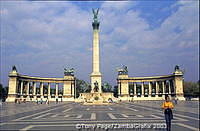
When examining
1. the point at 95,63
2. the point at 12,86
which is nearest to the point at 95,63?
the point at 95,63

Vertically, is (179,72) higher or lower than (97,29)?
lower

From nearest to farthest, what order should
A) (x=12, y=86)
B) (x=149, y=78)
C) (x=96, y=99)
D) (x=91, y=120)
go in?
(x=91, y=120), (x=96, y=99), (x=12, y=86), (x=149, y=78)

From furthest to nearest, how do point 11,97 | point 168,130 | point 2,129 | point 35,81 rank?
point 35,81, point 11,97, point 2,129, point 168,130

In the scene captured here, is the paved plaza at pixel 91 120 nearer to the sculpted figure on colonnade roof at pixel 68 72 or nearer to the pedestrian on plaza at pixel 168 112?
the pedestrian on plaza at pixel 168 112

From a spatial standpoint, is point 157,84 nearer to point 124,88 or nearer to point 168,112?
point 124,88

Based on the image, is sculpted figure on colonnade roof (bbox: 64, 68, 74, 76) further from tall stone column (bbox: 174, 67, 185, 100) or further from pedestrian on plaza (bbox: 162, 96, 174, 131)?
pedestrian on plaza (bbox: 162, 96, 174, 131)

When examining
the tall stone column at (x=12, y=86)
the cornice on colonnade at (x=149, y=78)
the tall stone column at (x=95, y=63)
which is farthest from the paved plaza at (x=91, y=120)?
the cornice on colonnade at (x=149, y=78)

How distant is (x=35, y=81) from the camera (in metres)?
88.3

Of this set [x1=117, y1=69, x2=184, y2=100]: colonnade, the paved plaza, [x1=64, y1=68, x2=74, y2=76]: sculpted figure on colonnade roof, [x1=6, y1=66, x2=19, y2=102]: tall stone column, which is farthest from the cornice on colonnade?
the paved plaza

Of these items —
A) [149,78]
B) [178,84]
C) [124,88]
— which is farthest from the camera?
[124,88]

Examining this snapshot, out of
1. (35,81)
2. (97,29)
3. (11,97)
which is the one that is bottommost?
(11,97)

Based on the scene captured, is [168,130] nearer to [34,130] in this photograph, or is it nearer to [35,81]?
Result: [34,130]

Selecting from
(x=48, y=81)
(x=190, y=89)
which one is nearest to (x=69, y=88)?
(x=48, y=81)

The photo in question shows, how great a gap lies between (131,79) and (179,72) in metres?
19.6
